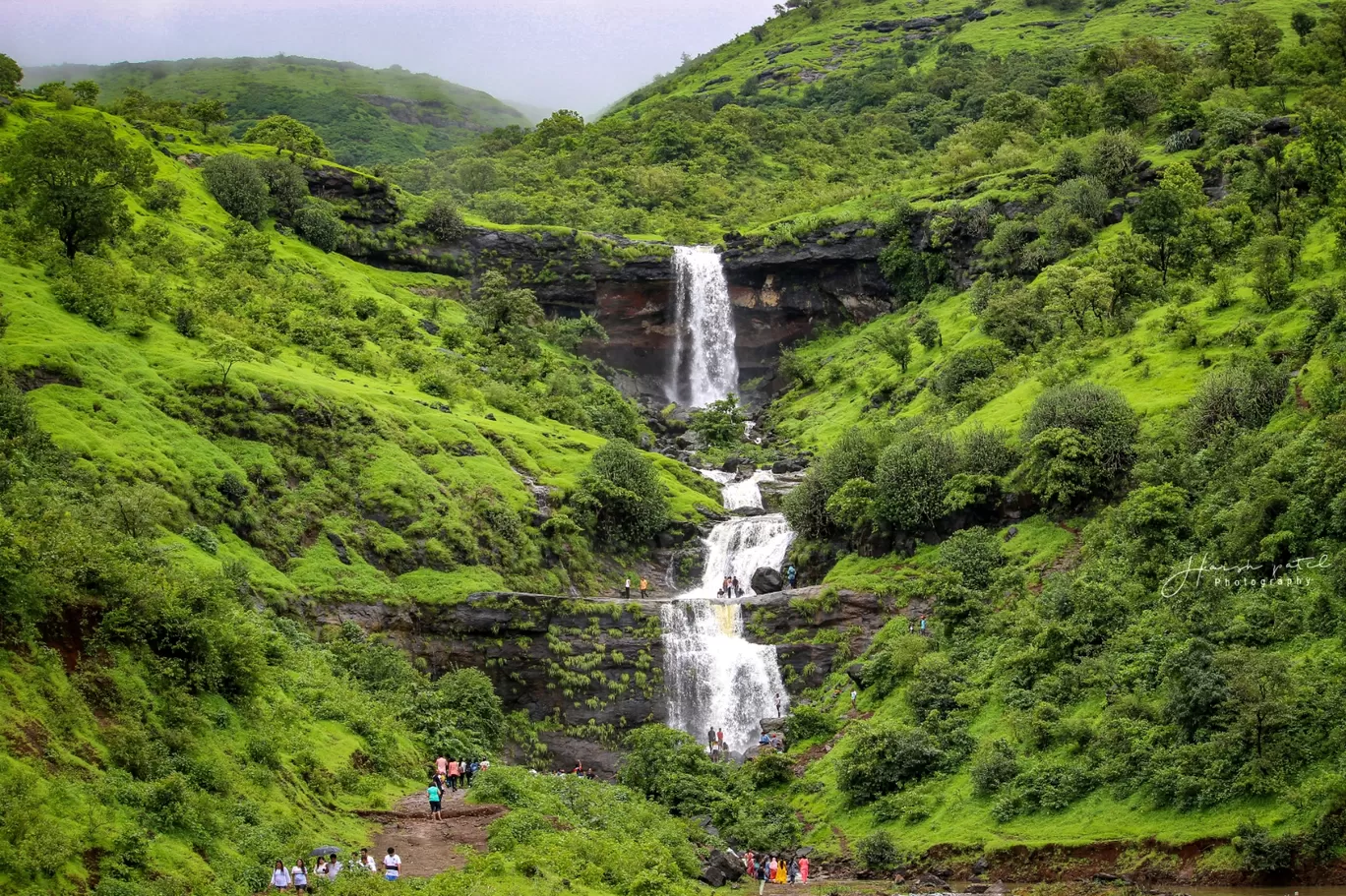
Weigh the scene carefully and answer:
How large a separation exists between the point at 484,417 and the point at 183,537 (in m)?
23.4

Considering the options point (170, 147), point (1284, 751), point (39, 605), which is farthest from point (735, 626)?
point (170, 147)

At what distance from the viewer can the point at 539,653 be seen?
4931cm

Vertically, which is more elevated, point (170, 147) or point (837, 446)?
A: point (170, 147)

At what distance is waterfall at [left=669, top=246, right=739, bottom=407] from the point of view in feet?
300

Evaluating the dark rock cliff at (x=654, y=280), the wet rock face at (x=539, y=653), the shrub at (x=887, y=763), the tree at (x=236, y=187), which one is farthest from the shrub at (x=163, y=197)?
the shrub at (x=887, y=763)

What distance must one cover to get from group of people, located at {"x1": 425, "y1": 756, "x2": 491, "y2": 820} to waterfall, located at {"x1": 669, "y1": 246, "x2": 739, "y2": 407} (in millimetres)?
53051

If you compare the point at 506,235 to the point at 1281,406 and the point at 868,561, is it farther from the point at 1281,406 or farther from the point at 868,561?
the point at 1281,406

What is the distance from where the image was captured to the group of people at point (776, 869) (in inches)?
1419

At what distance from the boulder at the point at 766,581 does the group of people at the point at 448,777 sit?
19.4 meters

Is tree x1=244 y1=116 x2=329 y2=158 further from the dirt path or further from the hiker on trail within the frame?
the hiker on trail

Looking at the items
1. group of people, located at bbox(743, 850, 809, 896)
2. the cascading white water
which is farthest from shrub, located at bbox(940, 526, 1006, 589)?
the cascading white water

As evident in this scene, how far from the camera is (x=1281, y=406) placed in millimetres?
41625

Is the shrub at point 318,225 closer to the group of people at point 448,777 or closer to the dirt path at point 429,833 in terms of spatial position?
the group of people at point 448,777
